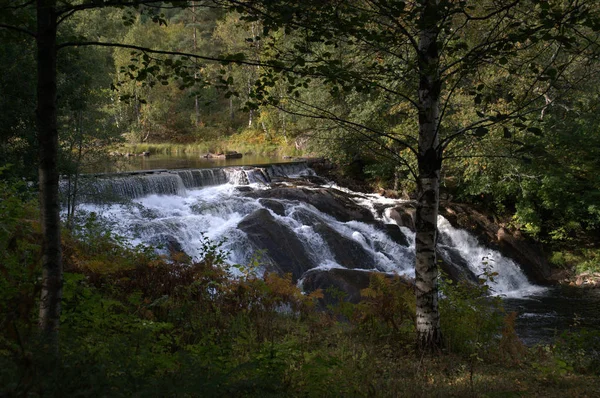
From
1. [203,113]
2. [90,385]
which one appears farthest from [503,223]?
[203,113]

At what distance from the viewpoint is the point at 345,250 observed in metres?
13.8

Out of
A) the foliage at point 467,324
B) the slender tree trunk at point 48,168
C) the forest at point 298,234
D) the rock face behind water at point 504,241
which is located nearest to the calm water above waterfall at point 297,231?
the forest at point 298,234

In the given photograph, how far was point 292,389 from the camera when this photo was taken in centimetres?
373

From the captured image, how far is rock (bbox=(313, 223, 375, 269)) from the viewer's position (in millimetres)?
13484

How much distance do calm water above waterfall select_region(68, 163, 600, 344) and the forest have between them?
16cm

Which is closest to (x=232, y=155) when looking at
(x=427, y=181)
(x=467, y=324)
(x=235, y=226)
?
(x=235, y=226)

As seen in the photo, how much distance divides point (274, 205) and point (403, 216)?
5.05 metres

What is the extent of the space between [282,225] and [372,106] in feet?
25.5

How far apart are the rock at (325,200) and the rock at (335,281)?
4.82 meters

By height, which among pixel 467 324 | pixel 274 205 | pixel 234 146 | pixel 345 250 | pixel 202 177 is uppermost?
pixel 234 146

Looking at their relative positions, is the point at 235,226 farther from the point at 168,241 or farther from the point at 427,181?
the point at 427,181

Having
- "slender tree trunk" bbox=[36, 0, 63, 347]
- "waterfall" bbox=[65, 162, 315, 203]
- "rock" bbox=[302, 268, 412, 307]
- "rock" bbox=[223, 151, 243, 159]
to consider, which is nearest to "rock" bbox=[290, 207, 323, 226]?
"rock" bbox=[302, 268, 412, 307]

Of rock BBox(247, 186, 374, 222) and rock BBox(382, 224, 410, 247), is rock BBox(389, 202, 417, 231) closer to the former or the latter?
rock BBox(382, 224, 410, 247)

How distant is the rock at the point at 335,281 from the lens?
36.6 feet
